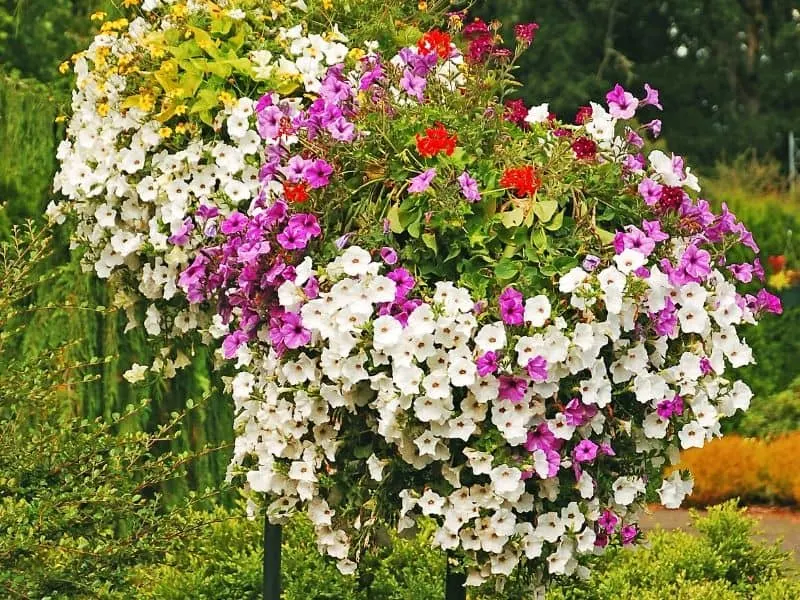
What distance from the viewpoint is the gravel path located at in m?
6.08

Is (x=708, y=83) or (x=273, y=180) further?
(x=708, y=83)

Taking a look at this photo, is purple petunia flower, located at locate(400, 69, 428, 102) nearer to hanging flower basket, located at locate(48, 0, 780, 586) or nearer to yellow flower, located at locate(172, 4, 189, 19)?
hanging flower basket, located at locate(48, 0, 780, 586)

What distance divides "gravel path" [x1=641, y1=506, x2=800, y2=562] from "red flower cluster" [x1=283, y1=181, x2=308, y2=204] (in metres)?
3.66

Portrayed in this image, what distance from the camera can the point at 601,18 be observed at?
741 inches

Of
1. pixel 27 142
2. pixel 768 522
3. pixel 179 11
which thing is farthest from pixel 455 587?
pixel 768 522

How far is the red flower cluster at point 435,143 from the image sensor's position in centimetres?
265

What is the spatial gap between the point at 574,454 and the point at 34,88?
359 centimetres

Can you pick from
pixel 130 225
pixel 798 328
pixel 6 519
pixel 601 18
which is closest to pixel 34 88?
pixel 130 225

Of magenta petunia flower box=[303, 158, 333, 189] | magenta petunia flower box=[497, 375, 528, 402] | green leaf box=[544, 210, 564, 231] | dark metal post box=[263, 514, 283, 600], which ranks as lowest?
dark metal post box=[263, 514, 283, 600]

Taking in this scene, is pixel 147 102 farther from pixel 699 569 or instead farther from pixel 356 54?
pixel 699 569

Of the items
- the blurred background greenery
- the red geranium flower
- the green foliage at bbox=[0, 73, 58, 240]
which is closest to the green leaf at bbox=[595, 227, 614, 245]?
the blurred background greenery

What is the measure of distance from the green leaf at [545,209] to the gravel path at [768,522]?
3.60 m

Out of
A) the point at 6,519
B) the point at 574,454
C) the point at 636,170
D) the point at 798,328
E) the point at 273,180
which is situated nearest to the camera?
the point at 574,454

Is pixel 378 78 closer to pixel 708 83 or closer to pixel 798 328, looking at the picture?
pixel 798 328
